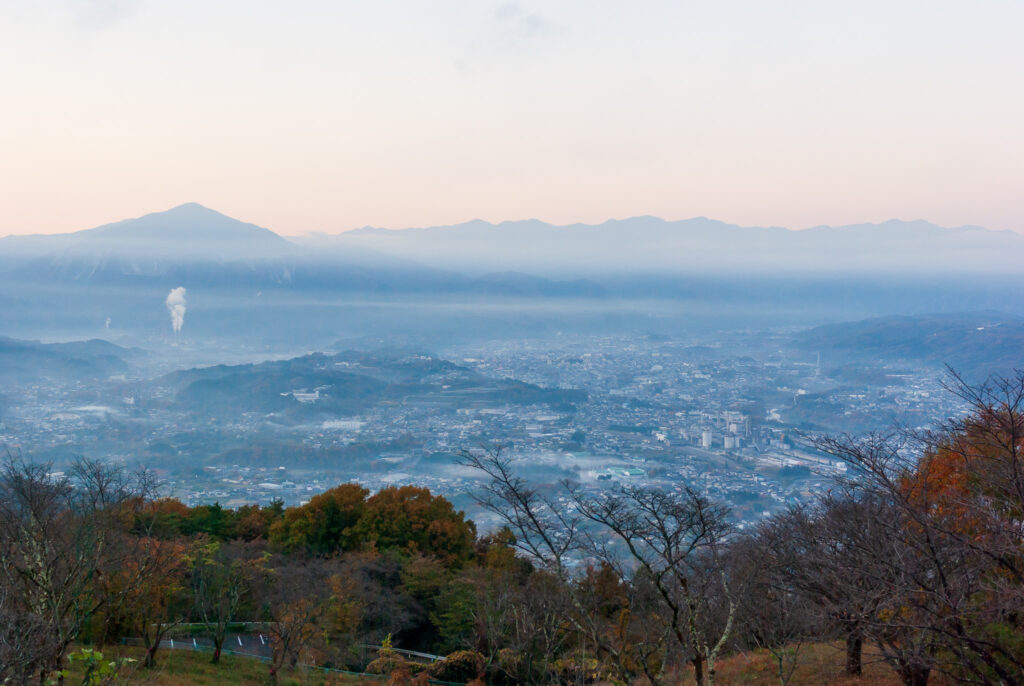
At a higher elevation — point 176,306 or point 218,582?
point 176,306

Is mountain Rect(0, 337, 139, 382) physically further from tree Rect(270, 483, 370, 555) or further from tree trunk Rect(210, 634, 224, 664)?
tree trunk Rect(210, 634, 224, 664)

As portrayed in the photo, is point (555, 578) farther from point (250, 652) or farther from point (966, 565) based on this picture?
point (966, 565)

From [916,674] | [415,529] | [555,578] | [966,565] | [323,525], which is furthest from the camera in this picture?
[323,525]

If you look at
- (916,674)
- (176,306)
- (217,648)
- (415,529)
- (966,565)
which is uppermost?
(966,565)

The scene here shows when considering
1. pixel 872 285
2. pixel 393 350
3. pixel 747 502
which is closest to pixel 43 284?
pixel 393 350

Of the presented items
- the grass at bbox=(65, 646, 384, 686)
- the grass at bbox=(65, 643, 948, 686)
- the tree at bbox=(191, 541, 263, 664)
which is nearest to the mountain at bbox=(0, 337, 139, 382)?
the tree at bbox=(191, 541, 263, 664)

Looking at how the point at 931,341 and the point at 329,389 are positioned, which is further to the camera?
the point at 931,341

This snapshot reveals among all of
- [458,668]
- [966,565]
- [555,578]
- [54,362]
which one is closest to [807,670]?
[555,578]
